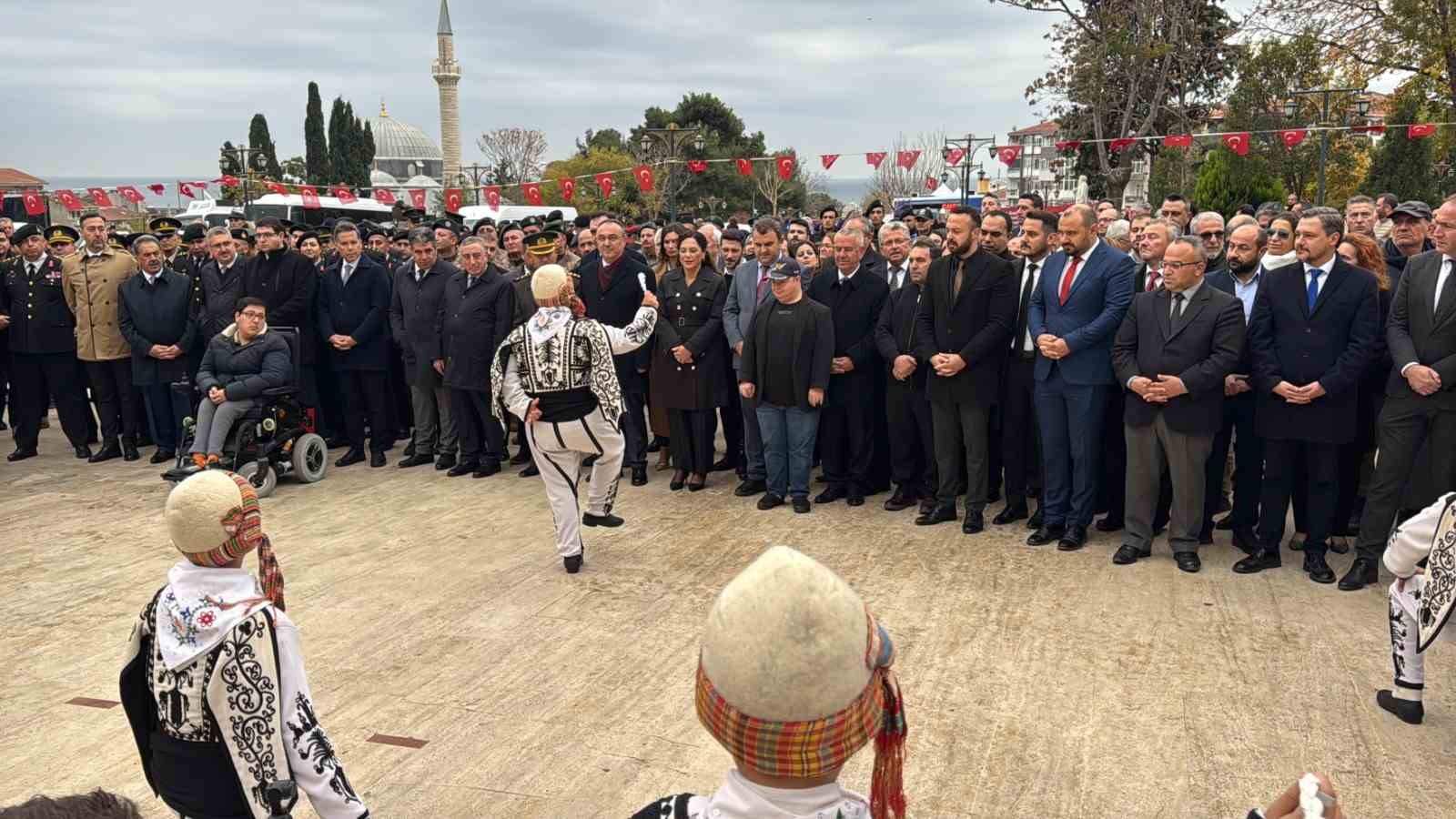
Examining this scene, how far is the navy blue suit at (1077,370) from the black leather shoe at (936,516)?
69 centimetres

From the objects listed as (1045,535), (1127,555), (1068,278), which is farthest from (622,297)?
(1127,555)

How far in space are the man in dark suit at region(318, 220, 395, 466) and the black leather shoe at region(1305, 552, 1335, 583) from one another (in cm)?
697

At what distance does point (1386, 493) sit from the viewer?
5.94 meters

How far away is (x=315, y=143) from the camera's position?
7488cm

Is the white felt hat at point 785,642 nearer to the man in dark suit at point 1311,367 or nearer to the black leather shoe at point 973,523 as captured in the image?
the man in dark suit at point 1311,367

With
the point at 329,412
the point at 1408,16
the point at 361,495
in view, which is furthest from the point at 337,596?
the point at 1408,16

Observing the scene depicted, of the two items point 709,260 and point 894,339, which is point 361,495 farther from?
point 894,339

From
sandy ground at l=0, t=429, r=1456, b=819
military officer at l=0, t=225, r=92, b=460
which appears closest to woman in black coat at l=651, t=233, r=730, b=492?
sandy ground at l=0, t=429, r=1456, b=819

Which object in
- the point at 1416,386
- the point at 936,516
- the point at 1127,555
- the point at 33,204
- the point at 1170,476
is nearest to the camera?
the point at 1416,386

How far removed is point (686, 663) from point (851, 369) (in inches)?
132

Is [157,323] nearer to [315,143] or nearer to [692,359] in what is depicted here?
[692,359]

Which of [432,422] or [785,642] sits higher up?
[785,642]

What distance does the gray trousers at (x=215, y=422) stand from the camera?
27.5 feet

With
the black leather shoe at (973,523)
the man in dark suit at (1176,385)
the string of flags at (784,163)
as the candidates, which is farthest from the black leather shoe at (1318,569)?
the string of flags at (784,163)
